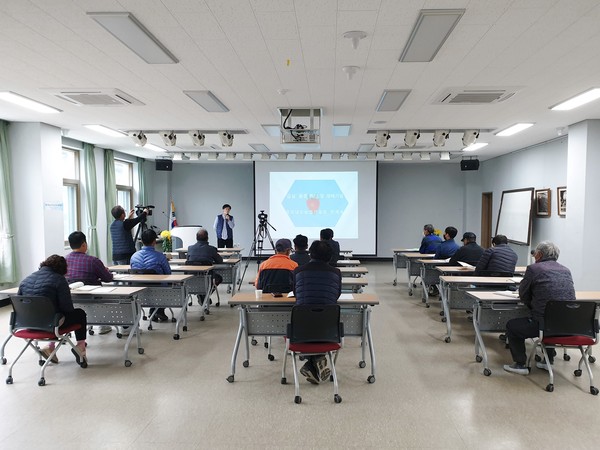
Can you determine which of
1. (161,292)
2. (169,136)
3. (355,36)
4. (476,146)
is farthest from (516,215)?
(161,292)

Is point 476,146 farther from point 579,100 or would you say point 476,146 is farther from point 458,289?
point 458,289

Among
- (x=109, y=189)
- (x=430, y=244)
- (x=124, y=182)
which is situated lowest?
(x=430, y=244)

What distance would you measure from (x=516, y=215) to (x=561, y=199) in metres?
1.83

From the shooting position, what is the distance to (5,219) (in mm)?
6527

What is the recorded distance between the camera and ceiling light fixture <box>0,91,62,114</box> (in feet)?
16.4

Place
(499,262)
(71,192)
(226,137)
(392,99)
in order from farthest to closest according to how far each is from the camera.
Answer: (71,192)
(226,137)
(392,99)
(499,262)

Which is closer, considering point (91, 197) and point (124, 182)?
point (91, 197)

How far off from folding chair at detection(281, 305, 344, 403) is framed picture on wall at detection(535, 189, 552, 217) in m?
6.99

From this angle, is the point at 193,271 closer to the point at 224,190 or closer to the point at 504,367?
the point at 504,367

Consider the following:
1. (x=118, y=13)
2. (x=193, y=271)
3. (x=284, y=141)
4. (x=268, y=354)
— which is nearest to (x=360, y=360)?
(x=268, y=354)

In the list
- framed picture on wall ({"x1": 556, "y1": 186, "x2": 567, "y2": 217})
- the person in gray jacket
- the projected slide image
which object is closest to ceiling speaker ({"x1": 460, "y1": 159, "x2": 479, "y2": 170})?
framed picture on wall ({"x1": 556, "y1": 186, "x2": 567, "y2": 217})

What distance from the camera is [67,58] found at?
12.3 ft

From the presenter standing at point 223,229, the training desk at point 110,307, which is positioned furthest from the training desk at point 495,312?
the presenter standing at point 223,229

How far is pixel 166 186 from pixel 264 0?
1056 cm
